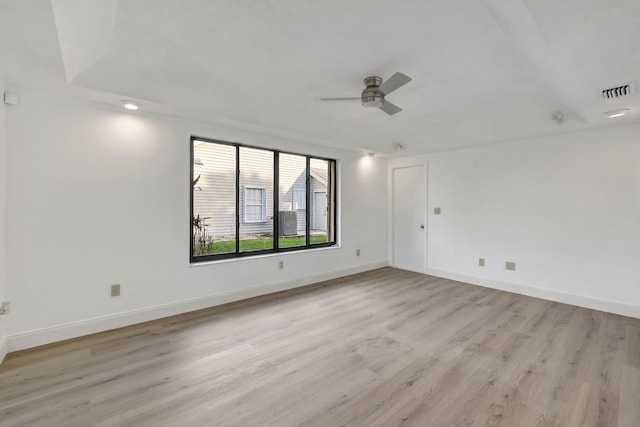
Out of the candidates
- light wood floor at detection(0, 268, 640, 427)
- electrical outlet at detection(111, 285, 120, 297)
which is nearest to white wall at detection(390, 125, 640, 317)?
light wood floor at detection(0, 268, 640, 427)

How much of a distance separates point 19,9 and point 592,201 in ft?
18.9

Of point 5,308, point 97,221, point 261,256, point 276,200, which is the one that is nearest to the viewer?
point 5,308

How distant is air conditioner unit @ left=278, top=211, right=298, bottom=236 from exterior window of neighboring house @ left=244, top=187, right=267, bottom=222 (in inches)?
12.6

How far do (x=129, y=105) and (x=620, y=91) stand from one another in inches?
183

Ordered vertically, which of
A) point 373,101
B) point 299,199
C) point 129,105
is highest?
point 129,105

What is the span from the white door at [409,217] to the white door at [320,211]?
167 centimetres

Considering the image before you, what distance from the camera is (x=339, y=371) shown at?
2.23 metres

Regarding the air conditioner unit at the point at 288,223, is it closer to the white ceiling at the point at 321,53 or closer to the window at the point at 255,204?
the window at the point at 255,204

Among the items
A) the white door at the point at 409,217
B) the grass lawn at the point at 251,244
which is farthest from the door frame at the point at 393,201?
the grass lawn at the point at 251,244

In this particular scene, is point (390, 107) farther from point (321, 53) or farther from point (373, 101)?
point (321, 53)

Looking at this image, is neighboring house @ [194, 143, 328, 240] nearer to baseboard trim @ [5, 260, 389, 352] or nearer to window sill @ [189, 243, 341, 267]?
window sill @ [189, 243, 341, 267]

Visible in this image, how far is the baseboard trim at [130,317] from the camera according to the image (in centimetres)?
253

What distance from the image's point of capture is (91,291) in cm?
282

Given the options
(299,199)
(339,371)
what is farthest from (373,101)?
(299,199)
